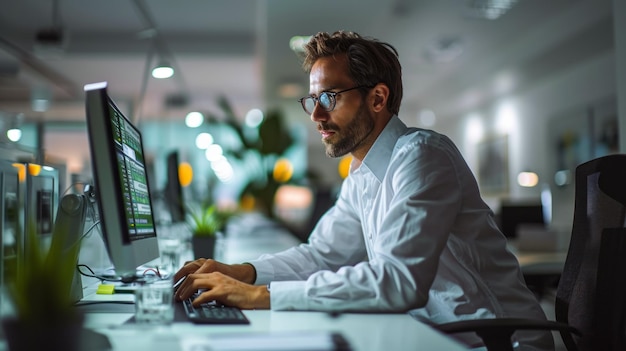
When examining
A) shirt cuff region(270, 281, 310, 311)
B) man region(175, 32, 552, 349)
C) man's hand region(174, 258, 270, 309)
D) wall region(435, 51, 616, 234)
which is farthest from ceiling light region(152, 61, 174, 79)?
wall region(435, 51, 616, 234)

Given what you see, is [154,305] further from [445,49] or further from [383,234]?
[445,49]

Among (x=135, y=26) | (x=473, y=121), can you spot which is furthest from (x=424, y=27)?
(x=473, y=121)

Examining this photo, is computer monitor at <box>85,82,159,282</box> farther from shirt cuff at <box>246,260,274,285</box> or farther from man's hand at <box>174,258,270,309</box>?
shirt cuff at <box>246,260,274,285</box>

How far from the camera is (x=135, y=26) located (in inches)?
309

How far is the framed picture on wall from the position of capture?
31.1 ft

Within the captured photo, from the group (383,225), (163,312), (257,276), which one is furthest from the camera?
(257,276)

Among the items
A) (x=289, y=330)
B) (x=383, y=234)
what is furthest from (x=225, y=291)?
(x=383, y=234)

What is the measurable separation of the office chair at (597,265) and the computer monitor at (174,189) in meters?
1.92

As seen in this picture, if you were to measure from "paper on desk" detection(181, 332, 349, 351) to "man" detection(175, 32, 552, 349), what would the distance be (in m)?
0.40

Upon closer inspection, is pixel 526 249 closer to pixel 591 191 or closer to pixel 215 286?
pixel 591 191

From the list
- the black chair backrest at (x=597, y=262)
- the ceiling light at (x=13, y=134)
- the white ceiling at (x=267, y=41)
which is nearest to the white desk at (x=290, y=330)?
the black chair backrest at (x=597, y=262)

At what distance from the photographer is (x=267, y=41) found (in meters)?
6.74

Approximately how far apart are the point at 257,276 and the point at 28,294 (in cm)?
106

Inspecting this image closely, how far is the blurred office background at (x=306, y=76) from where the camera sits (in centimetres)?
579
